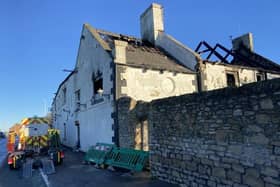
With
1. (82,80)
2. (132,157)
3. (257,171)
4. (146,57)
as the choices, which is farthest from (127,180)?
(82,80)

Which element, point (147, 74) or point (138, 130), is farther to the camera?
point (147, 74)

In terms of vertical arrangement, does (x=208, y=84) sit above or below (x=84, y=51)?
below

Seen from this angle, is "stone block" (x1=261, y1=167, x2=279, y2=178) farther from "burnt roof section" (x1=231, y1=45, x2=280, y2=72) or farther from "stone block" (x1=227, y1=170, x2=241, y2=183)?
"burnt roof section" (x1=231, y1=45, x2=280, y2=72)

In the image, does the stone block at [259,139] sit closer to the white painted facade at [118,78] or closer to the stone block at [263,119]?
the stone block at [263,119]

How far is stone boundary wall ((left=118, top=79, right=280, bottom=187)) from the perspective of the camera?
4.64m

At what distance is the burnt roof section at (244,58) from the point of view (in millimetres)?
16422

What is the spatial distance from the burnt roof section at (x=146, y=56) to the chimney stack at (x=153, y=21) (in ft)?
2.48

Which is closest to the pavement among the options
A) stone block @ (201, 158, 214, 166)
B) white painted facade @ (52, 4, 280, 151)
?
stone block @ (201, 158, 214, 166)

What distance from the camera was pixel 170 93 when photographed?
41.9 ft

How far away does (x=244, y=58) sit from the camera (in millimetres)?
18031

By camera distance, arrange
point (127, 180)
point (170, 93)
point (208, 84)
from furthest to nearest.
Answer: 1. point (208, 84)
2. point (170, 93)
3. point (127, 180)

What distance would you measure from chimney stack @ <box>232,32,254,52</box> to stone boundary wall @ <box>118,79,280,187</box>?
14045 millimetres

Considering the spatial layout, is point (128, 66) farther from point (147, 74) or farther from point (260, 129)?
point (260, 129)

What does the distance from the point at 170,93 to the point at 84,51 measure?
7.01m
